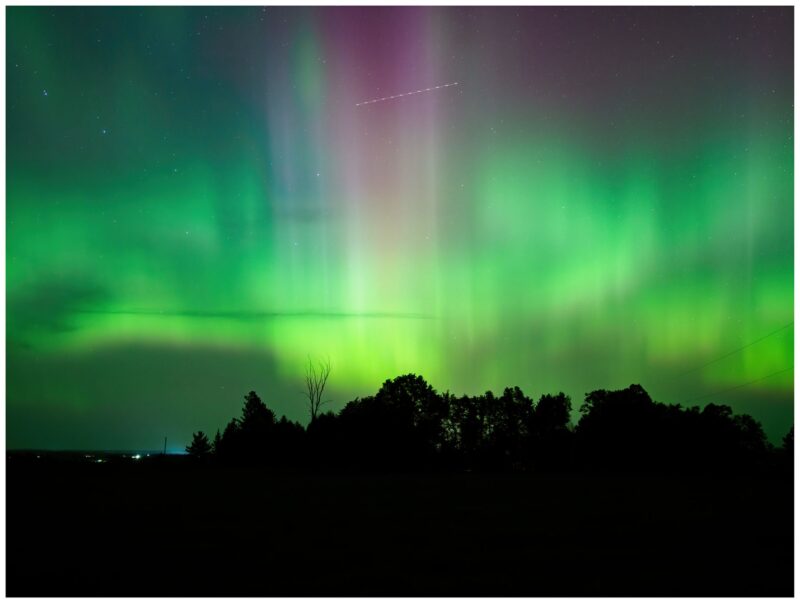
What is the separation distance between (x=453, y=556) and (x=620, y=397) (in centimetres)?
7084

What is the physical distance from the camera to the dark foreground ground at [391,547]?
11.2 m

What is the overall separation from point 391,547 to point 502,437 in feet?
254

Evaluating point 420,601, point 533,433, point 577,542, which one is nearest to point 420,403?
point 533,433

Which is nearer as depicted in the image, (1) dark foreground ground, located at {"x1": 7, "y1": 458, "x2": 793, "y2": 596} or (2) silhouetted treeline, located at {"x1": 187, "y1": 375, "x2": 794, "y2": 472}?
(1) dark foreground ground, located at {"x1": 7, "y1": 458, "x2": 793, "y2": 596}

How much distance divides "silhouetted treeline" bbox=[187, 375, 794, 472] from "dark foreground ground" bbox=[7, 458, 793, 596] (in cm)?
3896

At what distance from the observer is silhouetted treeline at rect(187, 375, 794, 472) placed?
65.5 m

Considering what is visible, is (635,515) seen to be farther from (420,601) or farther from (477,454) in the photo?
(477,454)

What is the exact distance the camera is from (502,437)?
89.5 m

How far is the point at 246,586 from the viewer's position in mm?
11117

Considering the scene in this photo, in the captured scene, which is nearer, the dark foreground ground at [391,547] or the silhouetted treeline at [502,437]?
the dark foreground ground at [391,547]

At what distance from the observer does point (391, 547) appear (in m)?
14.5

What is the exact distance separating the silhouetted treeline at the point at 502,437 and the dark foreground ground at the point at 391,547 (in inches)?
1534

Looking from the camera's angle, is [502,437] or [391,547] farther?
[502,437]

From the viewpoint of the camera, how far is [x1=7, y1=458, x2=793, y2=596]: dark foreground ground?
1121 centimetres
